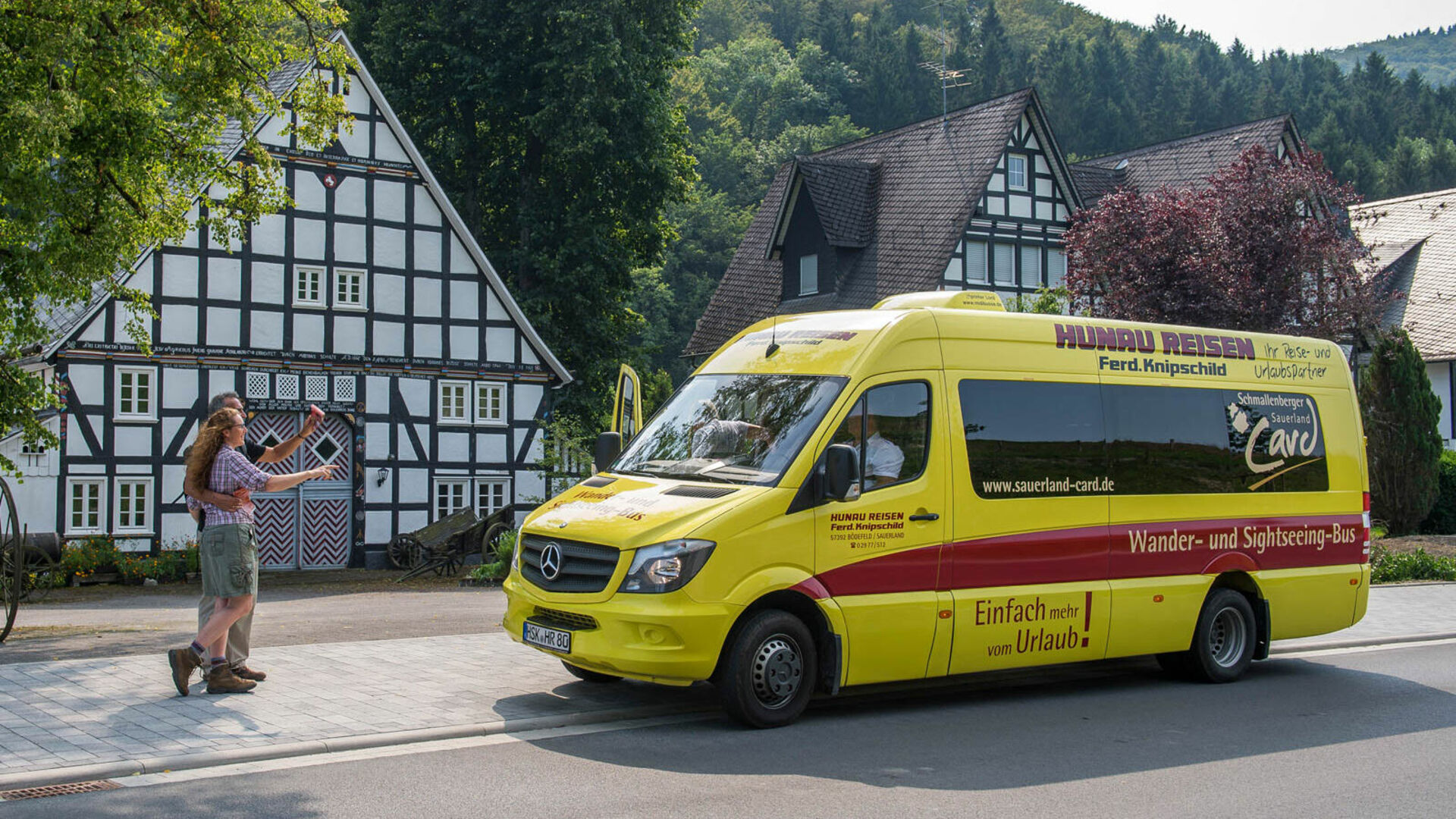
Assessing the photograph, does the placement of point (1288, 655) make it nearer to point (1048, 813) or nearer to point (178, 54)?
point (1048, 813)

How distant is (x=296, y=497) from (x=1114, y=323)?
21.2m

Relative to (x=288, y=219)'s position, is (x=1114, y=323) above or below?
below

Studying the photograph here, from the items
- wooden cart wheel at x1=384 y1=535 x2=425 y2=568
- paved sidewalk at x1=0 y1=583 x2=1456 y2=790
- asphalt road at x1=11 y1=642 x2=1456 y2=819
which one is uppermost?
paved sidewalk at x1=0 y1=583 x2=1456 y2=790

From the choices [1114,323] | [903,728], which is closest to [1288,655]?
[1114,323]

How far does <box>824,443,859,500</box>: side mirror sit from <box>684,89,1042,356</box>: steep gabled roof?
83.8 ft

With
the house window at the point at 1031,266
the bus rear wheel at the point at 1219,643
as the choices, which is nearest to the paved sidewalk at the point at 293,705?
the bus rear wheel at the point at 1219,643

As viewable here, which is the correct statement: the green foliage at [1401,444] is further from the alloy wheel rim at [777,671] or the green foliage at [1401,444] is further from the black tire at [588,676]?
the alloy wheel rim at [777,671]

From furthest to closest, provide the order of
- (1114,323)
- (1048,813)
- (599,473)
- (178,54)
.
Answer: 1. (178,54)
2. (1114,323)
3. (599,473)
4. (1048,813)

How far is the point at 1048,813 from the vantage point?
676 centimetres

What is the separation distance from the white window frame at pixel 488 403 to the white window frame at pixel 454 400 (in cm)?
18

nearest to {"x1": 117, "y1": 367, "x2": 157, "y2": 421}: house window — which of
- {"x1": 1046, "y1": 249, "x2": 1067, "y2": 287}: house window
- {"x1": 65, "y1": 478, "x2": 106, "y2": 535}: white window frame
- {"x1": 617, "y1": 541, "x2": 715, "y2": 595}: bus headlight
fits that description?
{"x1": 65, "y1": 478, "x2": 106, "y2": 535}: white window frame

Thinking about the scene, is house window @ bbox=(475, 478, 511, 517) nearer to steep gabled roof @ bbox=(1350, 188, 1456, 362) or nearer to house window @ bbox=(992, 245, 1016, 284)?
house window @ bbox=(992, 245, 1016, 284)

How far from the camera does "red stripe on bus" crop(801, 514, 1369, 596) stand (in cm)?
909

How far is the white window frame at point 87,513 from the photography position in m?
25.1
